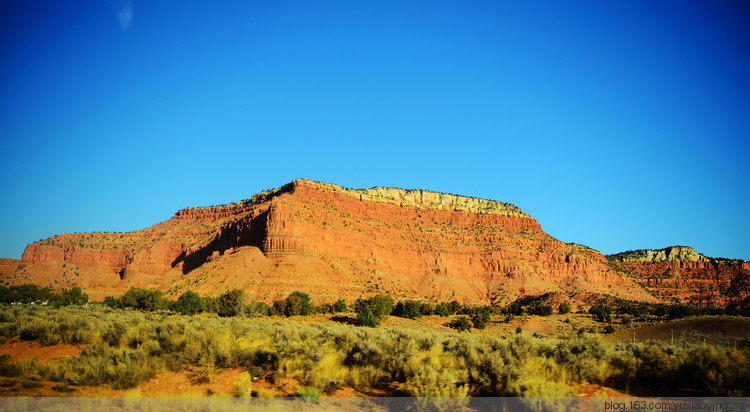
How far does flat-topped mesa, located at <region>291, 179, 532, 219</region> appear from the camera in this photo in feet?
413

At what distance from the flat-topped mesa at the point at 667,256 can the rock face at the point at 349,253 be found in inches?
38.1

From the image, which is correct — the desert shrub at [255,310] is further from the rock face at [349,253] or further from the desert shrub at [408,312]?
the rock face at [349,253]

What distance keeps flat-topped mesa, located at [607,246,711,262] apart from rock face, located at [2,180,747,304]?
3.17 feet

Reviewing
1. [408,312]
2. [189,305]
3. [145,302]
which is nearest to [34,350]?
[189,305]

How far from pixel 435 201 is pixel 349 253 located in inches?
A: 1870

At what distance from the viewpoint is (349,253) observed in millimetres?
95062

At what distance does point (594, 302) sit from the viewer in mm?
83938

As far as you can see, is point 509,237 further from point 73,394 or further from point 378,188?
point 73,394

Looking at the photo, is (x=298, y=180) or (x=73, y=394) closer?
(x=73, y=394)

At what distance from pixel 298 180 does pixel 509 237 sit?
197 feet

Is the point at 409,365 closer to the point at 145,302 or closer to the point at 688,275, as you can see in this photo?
the point at 145,302

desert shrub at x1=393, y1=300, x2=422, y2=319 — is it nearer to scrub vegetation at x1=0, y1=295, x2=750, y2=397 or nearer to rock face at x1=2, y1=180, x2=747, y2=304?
rock face at x1=2, y1=180, x2=747, y2=304

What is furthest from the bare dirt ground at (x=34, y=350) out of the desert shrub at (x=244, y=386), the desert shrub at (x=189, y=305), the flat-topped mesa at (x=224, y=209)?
the flat-topped mesa at (x=224, y=209)

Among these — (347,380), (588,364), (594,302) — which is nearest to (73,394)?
(347,380)
